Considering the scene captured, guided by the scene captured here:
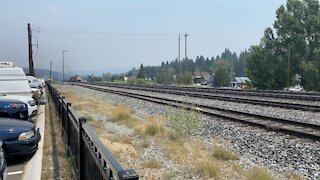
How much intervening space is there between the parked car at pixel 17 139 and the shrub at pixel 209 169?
3760 millimetres

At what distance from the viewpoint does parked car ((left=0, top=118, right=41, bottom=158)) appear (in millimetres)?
7258

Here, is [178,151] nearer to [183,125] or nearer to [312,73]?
[183,125]

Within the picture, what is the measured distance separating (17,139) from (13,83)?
802 cm

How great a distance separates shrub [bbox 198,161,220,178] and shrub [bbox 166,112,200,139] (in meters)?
4.03

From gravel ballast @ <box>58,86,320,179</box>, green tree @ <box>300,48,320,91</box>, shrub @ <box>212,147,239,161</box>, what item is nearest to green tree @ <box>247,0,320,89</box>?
green tree @ <box>300,48,320,91</box>

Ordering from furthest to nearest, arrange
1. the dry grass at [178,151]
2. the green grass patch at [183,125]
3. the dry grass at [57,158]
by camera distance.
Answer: the green grass patch at [183,125] → the dry grass at [178,151] → the dry grass at [57,158]

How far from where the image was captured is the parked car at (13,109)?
424 inches

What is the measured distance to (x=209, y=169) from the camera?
24.5ft

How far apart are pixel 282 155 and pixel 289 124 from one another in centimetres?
518

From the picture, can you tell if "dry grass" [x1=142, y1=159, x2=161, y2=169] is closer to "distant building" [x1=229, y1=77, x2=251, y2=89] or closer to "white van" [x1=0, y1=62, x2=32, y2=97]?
"white van" [x1=0, y1=62, x2=32, y2=97]

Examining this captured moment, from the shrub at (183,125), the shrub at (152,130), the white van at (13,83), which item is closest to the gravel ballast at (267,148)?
the shrub at (183,125)

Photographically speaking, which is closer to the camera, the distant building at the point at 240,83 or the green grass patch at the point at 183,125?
the green grass patch at the point at 183,125

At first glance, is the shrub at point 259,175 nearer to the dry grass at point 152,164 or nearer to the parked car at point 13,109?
the dry grass at point 152,164

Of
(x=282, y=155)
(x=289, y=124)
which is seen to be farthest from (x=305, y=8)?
(x=282, y=155)
